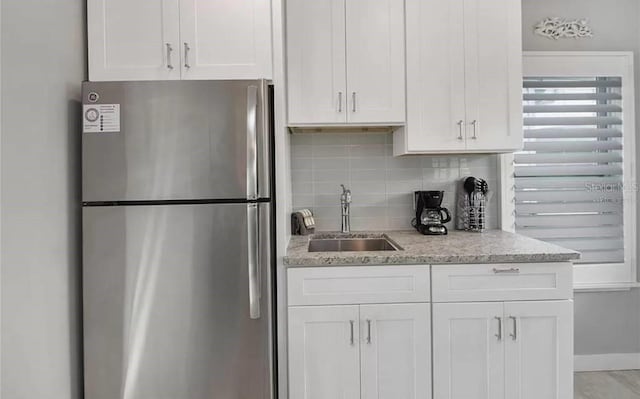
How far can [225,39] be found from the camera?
5.93 ft

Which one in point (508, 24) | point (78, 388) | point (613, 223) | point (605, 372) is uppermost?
point (508, 24)

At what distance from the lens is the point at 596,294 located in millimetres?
2664

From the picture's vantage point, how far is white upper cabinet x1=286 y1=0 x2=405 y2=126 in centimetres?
207

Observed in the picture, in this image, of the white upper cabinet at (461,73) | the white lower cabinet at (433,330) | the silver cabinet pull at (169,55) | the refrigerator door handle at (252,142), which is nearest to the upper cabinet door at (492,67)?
the white upper cabinet at (461,73)

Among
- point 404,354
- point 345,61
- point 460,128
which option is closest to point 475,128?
point 460,128

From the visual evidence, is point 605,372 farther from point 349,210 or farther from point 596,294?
point 349,210

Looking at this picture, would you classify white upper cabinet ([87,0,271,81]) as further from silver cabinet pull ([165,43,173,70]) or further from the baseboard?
the baseboard

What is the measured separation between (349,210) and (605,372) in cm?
195

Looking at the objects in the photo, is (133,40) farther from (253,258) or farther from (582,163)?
(582,163)

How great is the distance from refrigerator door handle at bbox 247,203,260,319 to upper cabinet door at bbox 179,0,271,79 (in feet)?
2.02

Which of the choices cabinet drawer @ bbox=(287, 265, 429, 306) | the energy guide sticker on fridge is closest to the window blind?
cabinet drawer @ bbox=(287, 265, 429, 306)

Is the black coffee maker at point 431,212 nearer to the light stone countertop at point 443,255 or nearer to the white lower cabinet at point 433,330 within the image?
the light stone countertop at point 443,255

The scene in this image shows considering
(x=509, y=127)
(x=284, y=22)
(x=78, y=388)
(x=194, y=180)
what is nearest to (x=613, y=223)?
(x=509, y=127)

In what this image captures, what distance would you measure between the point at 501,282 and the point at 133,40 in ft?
6.25
